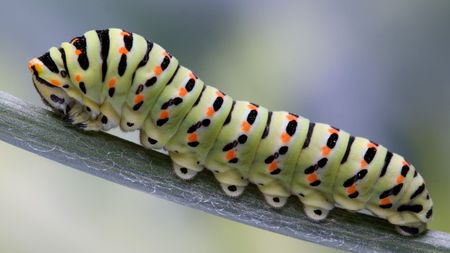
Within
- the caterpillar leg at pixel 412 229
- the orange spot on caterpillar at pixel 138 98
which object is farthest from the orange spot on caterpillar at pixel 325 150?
the orange spot on caterpillar at pixel 138 98

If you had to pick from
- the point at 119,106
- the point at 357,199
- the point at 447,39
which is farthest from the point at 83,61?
the point at 447,39

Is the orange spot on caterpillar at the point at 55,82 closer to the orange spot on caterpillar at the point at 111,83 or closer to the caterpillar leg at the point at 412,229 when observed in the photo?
the orange spot on caterpillar at the point at 111,83

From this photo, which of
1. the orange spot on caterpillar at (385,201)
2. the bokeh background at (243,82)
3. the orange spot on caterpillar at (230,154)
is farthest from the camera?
the bokeh background at (243,82)

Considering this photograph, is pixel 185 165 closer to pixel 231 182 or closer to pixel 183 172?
pixel 183 172

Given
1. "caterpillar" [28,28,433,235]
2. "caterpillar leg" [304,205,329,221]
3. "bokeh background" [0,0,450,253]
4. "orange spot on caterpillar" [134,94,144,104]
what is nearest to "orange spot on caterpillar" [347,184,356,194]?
"caterpillar" [28,28,433,235]

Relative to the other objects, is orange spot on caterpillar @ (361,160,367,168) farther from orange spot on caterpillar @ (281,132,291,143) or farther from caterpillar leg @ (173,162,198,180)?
caterpillar leg @ (173,162,198,180)

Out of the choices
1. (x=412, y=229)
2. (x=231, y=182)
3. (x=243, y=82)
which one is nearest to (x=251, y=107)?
(x=231, y=182)
